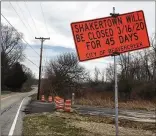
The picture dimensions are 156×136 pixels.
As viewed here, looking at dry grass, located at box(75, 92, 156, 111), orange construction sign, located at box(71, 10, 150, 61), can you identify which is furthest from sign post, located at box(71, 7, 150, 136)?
dry grass, located at box(75, 92, 156, 111)

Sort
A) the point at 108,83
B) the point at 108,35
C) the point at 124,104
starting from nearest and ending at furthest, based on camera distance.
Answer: the point at 108,35
the point at 124,104
the point at 108,83

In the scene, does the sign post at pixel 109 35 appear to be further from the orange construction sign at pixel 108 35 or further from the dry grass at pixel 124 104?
the dry grass at pixel 124 104

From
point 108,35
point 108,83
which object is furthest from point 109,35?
point 108,83

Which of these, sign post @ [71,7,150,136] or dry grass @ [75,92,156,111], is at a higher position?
sign post @ [71,7,150,136]

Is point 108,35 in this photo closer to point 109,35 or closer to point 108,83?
point 109,35

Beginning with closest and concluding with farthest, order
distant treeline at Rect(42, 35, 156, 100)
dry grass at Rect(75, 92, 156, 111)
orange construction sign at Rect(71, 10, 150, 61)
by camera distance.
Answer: orange construction sign at Rect(71, 10, 150, 61) → dry grass at Rect(75, 92, 156, 111) → distant treeline at Rect(42, 35, 156, 100)

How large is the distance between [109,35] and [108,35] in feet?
0.10

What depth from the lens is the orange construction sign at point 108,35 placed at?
365 inches

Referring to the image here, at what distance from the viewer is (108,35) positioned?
9344 mm

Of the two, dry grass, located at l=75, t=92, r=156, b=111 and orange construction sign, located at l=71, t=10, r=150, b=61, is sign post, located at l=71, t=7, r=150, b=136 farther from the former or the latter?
dry grass, located at l=75, t=92, r=156, b=111

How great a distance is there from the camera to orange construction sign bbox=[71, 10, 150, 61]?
9273 mm

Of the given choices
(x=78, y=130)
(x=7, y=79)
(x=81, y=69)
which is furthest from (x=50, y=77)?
(x=78, y=130)

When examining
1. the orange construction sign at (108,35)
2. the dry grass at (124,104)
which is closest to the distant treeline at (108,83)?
the dry grass at (124,104)

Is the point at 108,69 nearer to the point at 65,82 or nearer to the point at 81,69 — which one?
the point at 81,69
